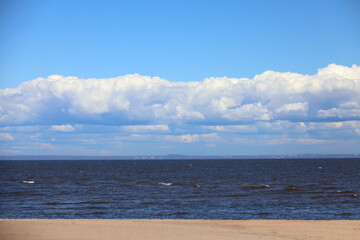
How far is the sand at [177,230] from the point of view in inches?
750

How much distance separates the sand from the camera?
19047 millimetres

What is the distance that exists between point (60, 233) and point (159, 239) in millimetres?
4842

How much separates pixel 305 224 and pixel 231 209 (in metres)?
11.4

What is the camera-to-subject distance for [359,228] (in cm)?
2219

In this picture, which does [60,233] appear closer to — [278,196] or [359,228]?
[359,228]

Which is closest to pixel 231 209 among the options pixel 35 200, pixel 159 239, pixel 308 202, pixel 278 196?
pixel 308 202

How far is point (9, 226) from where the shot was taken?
21094mm

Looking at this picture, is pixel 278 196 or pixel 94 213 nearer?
pixel 94 213

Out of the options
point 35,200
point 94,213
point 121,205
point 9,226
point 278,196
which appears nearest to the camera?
point 9,226

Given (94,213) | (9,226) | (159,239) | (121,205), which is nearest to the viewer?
(159,239)

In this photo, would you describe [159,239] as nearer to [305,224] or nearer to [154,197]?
[305,224]

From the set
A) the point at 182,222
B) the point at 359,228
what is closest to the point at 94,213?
the point at 182,222

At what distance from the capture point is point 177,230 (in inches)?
823

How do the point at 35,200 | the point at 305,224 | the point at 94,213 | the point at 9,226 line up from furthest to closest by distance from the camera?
the point at 35,200 → the point at 94,213 → the point at 305,224 → the point at 9,226
